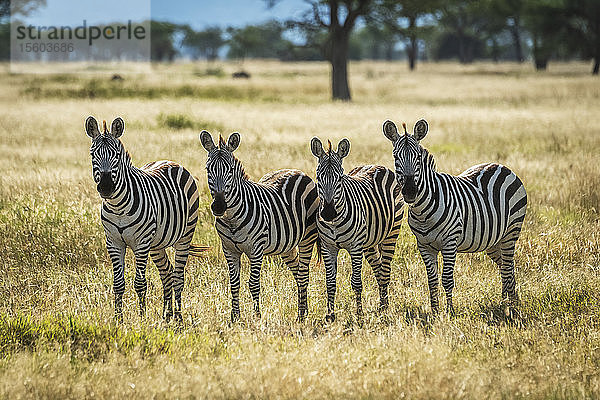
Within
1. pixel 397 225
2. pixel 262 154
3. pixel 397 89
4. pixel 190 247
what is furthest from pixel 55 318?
pixel 397 89

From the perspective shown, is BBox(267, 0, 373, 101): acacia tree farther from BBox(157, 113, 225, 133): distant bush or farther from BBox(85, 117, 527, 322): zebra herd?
BBox(85, 117, 527, 322): zebra herd

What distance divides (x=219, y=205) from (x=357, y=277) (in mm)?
1698

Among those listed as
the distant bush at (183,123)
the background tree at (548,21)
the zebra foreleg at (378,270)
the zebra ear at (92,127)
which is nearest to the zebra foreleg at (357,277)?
the zebra foreleg at (378,270)

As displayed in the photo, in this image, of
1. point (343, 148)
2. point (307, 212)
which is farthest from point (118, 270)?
point (343, 148)

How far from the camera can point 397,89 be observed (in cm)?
4222

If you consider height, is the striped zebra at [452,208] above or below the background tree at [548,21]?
below

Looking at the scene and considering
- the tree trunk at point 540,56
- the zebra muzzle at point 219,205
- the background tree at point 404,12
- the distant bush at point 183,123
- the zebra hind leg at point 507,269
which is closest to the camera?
the zebra muzzle at point 219,205

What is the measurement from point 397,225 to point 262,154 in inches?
297

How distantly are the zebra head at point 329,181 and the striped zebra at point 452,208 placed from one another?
578mm

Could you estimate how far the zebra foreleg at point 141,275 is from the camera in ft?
21.9

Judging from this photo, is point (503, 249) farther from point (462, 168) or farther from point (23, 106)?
point (23, 106)

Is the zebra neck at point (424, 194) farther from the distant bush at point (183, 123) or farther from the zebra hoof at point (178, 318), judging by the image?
the distant bush at point (183, 123)

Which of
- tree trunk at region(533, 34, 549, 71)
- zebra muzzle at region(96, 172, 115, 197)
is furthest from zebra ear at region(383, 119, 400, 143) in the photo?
tree trunk at region(533, 34, 549, 71)

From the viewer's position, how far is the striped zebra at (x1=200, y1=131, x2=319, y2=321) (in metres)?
6.34
